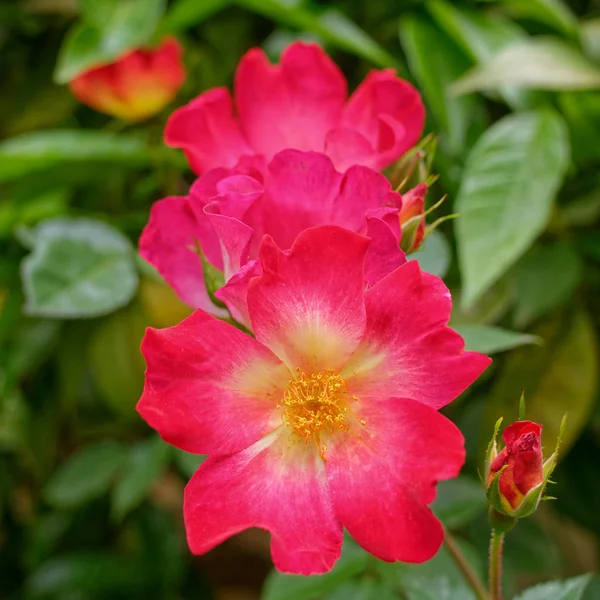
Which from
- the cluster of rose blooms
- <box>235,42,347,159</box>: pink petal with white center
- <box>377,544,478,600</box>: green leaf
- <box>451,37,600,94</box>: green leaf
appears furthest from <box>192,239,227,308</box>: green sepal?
<box>451,37,600,94</box>: green leaf

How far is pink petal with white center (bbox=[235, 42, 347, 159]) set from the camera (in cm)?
50

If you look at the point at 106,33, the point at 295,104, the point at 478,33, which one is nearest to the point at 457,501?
the point at 295,104

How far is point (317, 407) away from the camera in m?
0.41

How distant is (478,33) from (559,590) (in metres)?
0.60

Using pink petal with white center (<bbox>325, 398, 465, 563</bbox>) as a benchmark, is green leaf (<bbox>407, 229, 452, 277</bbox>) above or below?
below

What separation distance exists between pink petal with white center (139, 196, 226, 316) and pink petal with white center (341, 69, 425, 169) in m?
0.12

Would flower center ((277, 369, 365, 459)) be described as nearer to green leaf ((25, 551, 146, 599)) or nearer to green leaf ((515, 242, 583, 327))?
green leaf ((515, 242, 583, 327))

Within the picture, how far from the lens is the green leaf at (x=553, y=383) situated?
77 cm

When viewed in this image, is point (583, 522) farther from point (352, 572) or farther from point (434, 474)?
point (434, 474)

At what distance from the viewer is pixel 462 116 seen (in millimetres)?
794

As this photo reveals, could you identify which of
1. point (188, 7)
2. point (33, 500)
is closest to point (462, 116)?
point (188, 7)

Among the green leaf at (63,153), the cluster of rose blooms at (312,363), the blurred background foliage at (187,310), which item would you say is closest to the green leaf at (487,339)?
the blurred background foliage at (187,310)

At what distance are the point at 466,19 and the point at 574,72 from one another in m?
0.15

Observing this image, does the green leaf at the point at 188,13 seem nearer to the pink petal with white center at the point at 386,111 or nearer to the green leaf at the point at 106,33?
the green leaf at the point at 106,33
